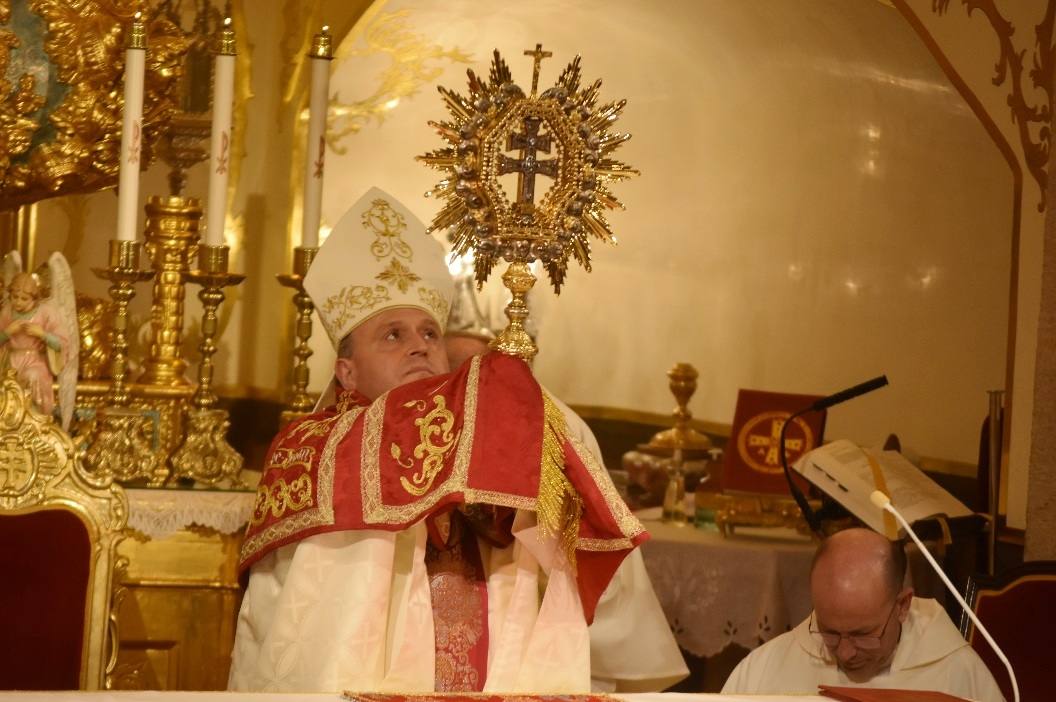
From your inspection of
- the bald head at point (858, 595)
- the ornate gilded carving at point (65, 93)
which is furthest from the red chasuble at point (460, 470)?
the ornate gilded carving at point (65, 93)

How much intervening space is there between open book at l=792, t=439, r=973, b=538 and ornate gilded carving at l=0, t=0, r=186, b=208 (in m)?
2.38

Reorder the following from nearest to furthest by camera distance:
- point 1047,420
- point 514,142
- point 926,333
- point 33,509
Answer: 1. point 514,142
2. point 33,509
3. point 1047,420
4. point 926,333

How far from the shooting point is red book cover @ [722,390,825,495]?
18.8ft

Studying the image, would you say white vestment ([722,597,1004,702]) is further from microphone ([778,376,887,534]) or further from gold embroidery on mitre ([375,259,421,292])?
microphone ([778,376,887,534])

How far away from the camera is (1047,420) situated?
4688 millimetres

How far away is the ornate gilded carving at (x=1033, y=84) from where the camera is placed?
16.1 ft

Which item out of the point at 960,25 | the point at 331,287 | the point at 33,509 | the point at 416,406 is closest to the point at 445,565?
the point at 416,406

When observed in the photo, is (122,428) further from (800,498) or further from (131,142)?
(800,498)

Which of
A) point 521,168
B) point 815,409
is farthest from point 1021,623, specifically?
point 521,168

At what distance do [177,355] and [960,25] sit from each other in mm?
2805

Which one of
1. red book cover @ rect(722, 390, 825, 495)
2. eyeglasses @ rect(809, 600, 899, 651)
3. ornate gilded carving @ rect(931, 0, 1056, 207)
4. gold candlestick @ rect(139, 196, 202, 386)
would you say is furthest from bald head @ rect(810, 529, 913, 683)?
red book cover @ rect(722, 390, 825, 495)

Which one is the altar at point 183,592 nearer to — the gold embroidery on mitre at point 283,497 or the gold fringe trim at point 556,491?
the gold embroidery on mitre at point 283,497

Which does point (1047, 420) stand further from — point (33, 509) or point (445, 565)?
point (33, 509)

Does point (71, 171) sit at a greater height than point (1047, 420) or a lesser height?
greater
